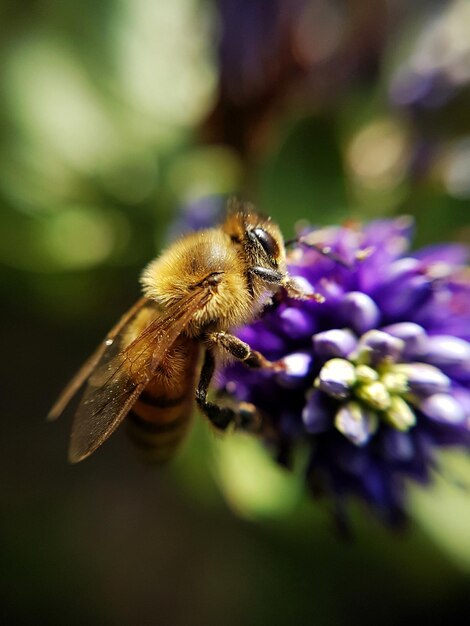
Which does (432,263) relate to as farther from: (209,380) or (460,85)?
(460,85)

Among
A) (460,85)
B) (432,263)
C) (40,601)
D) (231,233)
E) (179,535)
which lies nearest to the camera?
(231,233)

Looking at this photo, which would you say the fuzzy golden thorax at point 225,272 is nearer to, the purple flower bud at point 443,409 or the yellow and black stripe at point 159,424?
the yellow and black stripe at point 159,424

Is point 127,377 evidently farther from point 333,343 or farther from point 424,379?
point 424,379

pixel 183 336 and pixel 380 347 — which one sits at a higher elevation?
pixel 380 347

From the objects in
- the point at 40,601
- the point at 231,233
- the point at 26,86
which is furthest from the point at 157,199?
the point at 40,601

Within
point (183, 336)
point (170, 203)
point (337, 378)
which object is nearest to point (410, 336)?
point (337, 378)

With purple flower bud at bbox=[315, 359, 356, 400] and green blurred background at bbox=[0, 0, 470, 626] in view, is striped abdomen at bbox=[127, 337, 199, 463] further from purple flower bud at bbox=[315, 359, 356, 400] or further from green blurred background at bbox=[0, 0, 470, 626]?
green blurred background at bbox=[0, 0, 470, 626]

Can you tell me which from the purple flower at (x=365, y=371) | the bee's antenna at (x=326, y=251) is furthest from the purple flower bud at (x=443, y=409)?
the bee's antenna at (x=326, y=251)
